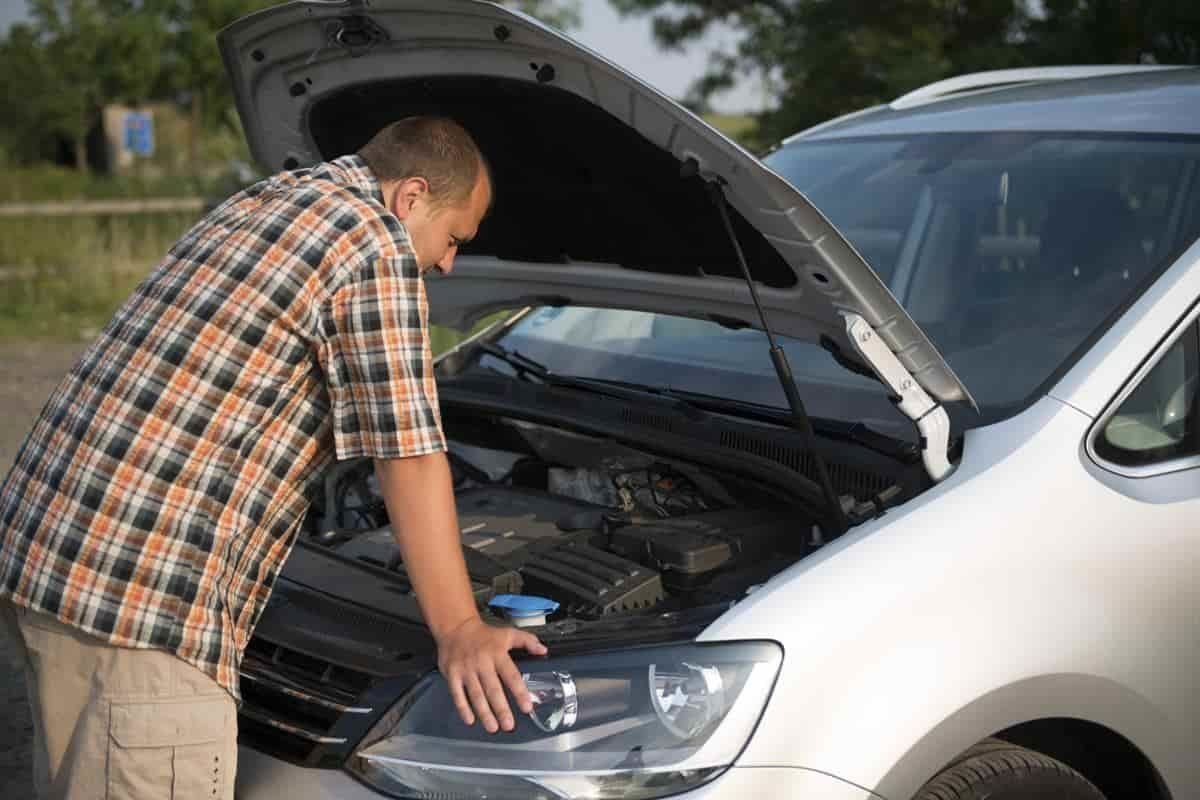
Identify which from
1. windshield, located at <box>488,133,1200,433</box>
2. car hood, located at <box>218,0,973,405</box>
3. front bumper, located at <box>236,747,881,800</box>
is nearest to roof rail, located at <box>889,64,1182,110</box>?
windshield, located at <box>488,133,1200,433</box>

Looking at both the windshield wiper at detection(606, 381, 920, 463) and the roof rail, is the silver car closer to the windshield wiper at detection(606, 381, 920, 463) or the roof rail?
the windshield wiper at detection(606, 381, 920, 463)

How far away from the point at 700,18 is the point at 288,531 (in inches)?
585

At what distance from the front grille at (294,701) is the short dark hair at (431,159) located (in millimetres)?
834

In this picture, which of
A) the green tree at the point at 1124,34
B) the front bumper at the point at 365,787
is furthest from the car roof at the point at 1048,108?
the green tree at the point at 1124,34

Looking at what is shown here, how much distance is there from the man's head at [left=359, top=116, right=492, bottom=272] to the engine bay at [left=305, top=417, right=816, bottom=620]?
68 centimetres

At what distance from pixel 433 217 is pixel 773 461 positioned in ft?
3.06

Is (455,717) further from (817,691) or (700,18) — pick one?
(700,18)

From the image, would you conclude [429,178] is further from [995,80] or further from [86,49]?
[86,49]

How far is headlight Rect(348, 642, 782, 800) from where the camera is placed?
6.87 ft

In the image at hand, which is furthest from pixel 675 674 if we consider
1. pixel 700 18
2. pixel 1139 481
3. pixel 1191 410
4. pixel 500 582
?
pixel 700 18

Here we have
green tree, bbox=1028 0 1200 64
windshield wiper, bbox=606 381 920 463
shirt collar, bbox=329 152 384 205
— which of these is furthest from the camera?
green tree, bbox=1028 0 1200 64

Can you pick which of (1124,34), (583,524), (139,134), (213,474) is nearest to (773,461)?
(583,524)

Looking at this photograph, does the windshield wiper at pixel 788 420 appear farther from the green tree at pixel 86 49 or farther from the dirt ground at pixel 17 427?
the green tree at pixel 86 49

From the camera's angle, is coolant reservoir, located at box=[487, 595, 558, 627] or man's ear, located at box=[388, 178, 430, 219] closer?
man's ear, located at box=[388, 178, 430, 219]
